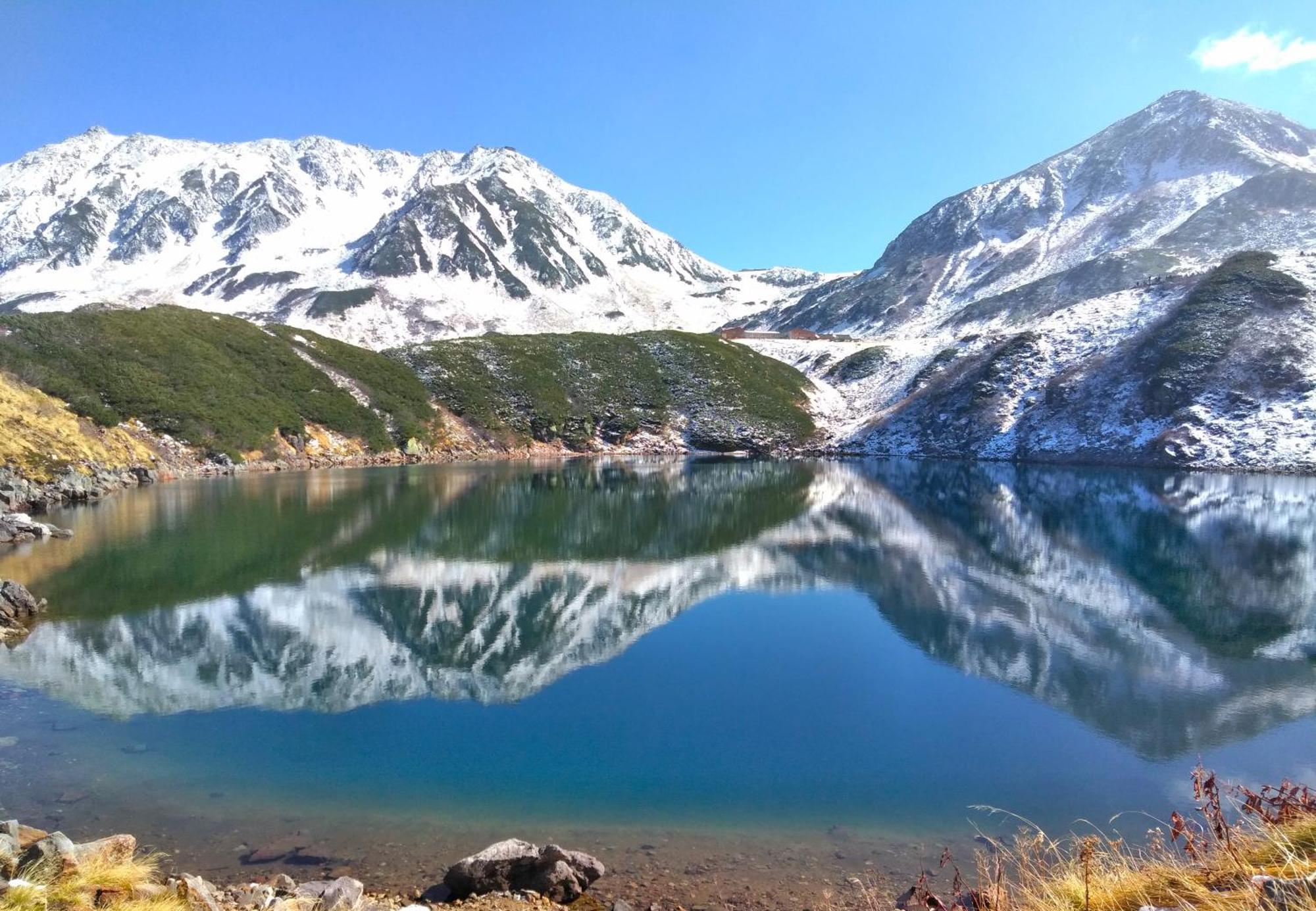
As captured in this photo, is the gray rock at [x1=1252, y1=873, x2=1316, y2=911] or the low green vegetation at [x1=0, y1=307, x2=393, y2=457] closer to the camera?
the gray rock at [x1=1252, y1=873, x2=1316, y2=911]

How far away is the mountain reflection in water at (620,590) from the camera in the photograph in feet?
53.4

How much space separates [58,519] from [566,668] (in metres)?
33.4

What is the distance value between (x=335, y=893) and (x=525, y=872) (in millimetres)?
2241

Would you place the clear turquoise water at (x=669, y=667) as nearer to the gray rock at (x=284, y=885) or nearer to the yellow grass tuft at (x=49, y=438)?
the gray rock at (x=284, y=885)

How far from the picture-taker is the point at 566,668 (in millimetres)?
17438

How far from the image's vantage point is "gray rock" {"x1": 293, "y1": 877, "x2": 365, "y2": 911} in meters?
7.66

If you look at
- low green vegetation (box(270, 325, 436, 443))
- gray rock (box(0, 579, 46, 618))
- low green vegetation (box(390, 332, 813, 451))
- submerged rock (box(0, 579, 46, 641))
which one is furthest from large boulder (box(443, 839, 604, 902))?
low green vegetation (box(390, 332, 813, 451))

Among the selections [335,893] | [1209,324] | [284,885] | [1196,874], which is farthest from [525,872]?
[1209,324]

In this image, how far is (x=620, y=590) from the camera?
25.2m

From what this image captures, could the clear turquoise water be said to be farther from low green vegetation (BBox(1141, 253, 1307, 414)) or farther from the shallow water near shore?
low green vegetation (BBox(1141, 253, 1307, 414))

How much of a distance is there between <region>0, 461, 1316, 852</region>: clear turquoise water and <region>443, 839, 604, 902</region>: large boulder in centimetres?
165

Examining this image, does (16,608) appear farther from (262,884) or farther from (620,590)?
(262,884)

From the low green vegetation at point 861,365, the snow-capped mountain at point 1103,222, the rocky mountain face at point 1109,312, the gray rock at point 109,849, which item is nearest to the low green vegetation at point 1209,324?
the rocky mountain face at point 1109,312

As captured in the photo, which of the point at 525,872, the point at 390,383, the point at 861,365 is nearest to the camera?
the point at 525,872
